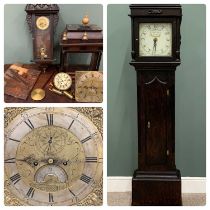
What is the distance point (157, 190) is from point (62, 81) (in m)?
0.88

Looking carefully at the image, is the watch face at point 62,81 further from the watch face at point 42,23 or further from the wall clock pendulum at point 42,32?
the watch face at point 42,23

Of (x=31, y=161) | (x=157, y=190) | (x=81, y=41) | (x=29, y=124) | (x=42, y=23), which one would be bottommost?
(x=157, y=190)

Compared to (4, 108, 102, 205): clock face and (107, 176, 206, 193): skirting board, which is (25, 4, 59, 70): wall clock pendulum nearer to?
(4, 108, 102, 205): clock face

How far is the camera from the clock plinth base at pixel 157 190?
2.96 m

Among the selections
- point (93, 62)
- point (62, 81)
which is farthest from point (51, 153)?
point (93, 62)

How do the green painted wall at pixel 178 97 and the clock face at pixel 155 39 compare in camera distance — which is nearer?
the clock face at pixel 155 39

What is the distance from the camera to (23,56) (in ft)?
9.09

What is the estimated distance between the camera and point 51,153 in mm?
2811

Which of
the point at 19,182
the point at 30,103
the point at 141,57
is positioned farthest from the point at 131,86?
the point at 19,182

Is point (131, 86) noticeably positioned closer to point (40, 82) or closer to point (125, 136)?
point (125, 136)

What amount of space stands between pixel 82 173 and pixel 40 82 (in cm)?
57

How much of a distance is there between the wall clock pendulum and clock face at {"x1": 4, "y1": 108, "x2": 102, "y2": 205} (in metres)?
0.33

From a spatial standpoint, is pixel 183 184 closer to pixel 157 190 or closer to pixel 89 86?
pixel 157 190

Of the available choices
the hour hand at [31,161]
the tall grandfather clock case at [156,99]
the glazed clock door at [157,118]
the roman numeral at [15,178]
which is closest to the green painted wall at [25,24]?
the tall grandfather clock case at [156,99]
